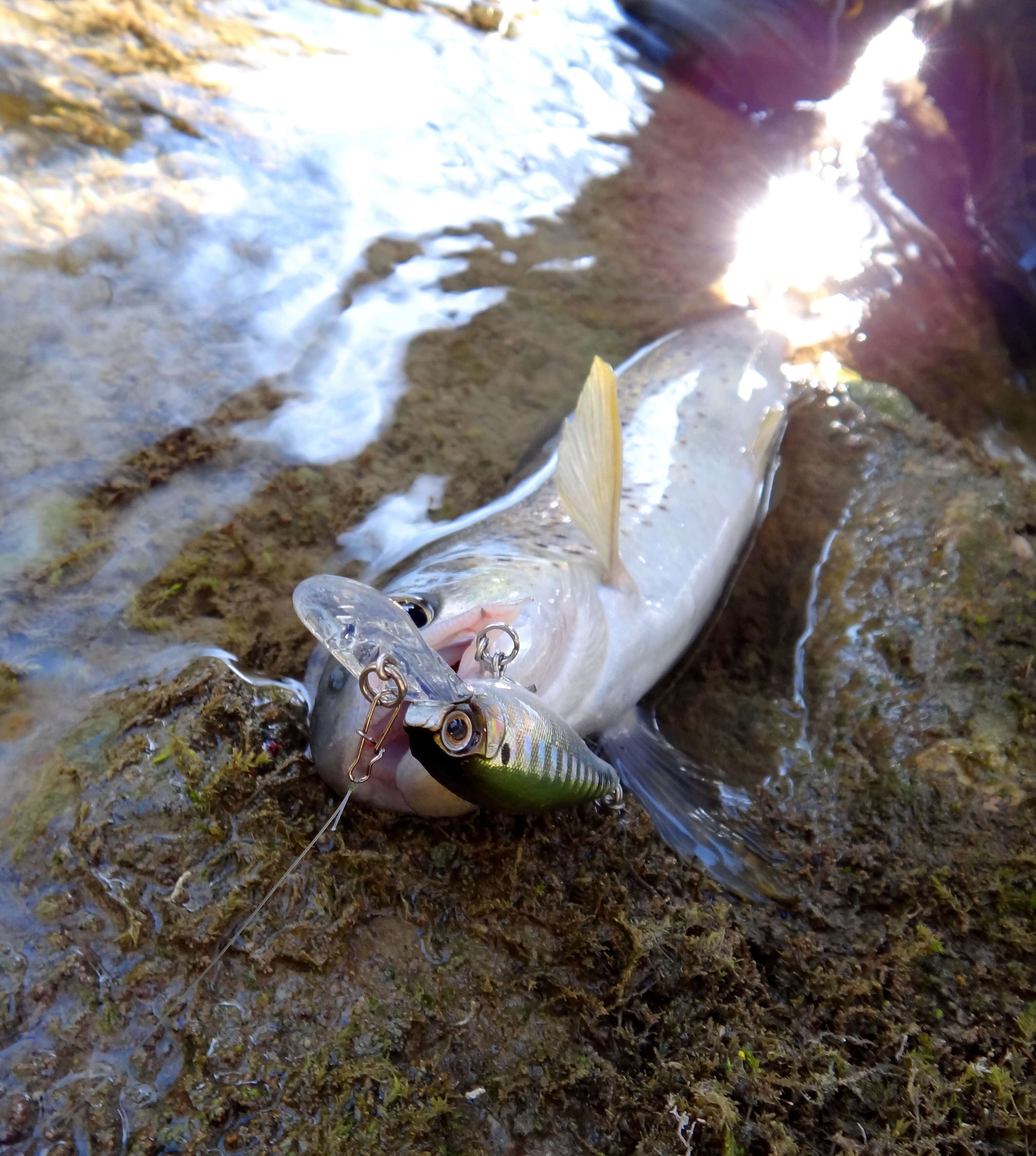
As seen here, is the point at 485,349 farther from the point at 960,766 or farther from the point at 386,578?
A: the point at 960,766

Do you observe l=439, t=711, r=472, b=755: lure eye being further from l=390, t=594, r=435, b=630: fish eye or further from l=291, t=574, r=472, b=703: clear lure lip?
l=390, t=594, r=435, b=630: fish eye

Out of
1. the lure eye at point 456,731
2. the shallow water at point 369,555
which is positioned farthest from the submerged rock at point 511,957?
the lure eye at point 456,731

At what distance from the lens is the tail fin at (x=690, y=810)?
91.4 inches

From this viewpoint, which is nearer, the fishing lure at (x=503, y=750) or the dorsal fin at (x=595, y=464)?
the fishing lure at (x=503, y=750)

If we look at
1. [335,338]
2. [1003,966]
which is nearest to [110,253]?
[335,338]

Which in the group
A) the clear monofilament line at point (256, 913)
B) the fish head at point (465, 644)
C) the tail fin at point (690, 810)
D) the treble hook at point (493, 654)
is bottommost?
the clear monofilament line at point (256, 913)

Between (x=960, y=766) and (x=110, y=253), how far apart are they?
4057mm

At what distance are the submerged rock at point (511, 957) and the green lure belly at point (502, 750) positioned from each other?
21.4 inches

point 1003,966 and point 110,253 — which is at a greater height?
point 1003,966

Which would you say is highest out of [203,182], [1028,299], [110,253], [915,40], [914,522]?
[915,40]

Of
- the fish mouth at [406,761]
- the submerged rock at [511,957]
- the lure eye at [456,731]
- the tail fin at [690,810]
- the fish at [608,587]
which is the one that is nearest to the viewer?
the lure eye at [456,731]

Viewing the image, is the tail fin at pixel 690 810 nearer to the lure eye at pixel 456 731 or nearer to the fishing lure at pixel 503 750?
the fishing lure at pixel 503 750

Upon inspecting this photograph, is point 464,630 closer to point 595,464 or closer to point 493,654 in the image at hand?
point 493,654

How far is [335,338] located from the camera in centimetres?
343
